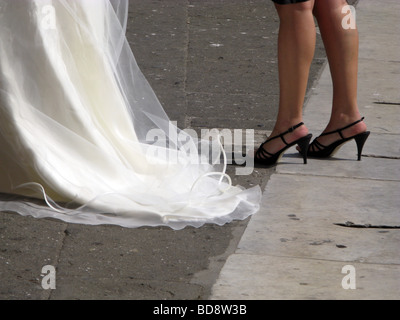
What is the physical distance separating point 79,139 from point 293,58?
3.74ft

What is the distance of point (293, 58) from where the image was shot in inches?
180

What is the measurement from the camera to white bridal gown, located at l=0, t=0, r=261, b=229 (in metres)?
4.12

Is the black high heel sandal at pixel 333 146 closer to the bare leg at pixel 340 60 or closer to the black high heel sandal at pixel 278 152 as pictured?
the bare leg at pixel 340 60

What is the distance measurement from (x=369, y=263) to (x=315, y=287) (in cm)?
36

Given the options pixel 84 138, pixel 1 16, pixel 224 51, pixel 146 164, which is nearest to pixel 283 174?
pixel 146 164

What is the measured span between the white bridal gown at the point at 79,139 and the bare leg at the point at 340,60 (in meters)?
0.70

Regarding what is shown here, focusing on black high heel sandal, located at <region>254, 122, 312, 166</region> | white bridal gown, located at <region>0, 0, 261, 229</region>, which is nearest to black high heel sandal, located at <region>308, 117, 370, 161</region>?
black high heel sandal, located at <region>254, 122, 312, 166</region>

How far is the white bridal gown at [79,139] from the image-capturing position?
4.12m

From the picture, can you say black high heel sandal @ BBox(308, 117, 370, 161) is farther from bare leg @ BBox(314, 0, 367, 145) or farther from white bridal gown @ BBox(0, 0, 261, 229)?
white bridal gown @ BBox(0, 0, 261, 229)

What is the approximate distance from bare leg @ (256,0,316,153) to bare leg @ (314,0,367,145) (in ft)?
0.39

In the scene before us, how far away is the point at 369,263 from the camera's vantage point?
371 cm

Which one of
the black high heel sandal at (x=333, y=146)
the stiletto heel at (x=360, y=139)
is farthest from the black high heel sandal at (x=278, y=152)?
the stiletto heel at (x=360, y=139)
